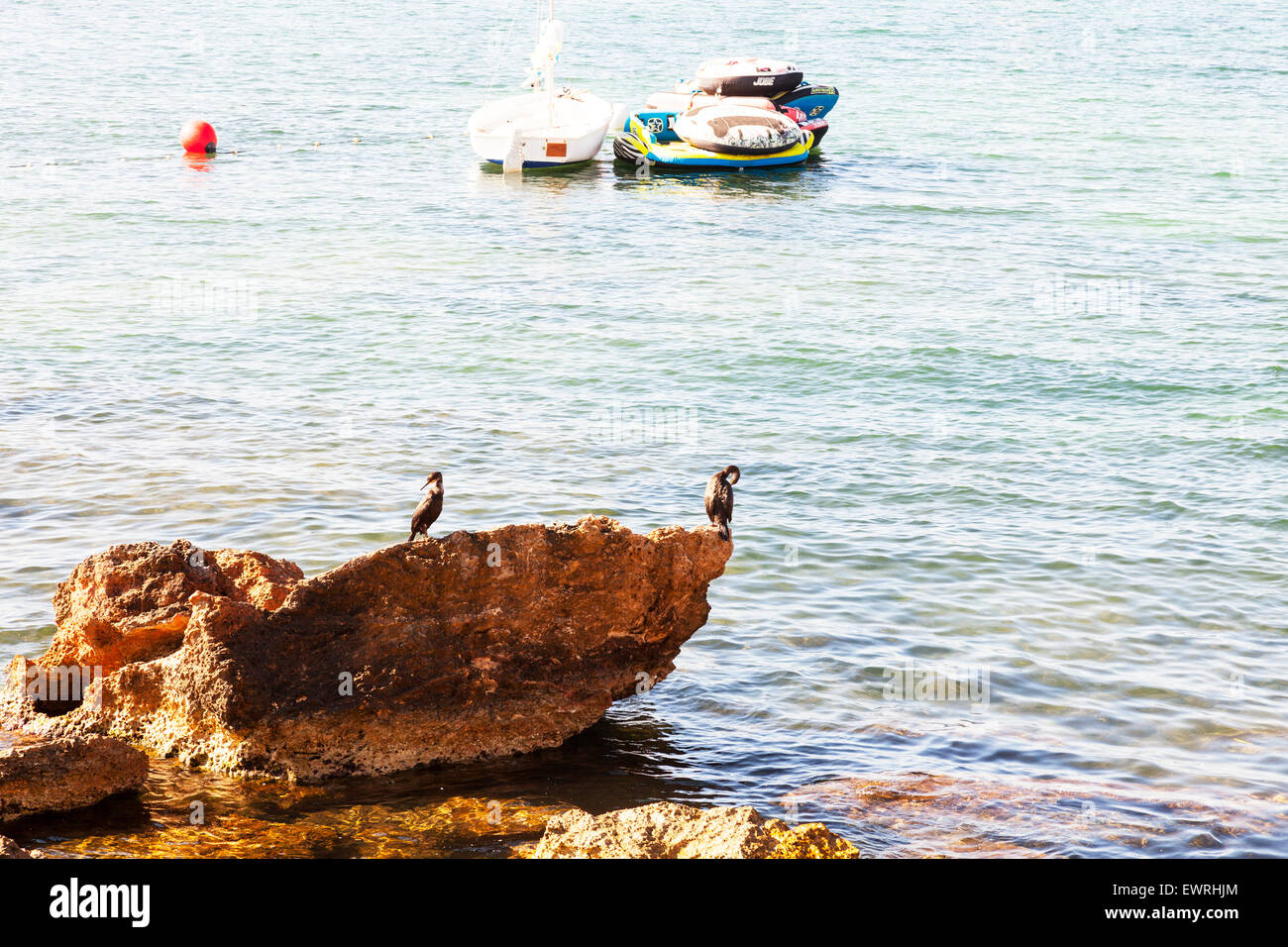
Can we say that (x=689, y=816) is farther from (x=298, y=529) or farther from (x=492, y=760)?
(x=298, y=529)

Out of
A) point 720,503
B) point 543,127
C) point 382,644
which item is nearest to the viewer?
point 382,644

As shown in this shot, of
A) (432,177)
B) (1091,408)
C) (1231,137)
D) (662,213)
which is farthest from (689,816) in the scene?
(1231,137)

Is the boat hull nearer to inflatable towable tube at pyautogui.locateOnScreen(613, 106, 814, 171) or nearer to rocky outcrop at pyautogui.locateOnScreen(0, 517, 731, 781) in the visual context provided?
inflatable towable tube at pyautogui.locateOnScreen(613, 106, 814, 171)

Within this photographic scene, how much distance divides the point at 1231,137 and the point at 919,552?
113ft

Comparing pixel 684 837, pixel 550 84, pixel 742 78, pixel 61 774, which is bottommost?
pixel 61 774

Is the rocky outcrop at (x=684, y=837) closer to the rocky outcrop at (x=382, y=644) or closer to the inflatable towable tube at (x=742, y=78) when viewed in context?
the rocky outcrop at (x=382, y=644)

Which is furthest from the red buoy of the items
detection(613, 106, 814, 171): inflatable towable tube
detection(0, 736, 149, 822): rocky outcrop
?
detection(0, 736, 149, 822): rocky outcrop

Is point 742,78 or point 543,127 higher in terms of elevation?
point 742,78

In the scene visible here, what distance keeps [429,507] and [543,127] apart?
32775 millimetres

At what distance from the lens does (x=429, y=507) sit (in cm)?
1034

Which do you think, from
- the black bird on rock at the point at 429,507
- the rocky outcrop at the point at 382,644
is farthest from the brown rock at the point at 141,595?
the black bird on rock at the point at 429,507

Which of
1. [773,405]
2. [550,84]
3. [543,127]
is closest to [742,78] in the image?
[550,84]

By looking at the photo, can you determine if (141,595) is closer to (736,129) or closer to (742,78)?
(736,129)

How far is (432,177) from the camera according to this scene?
127ft
